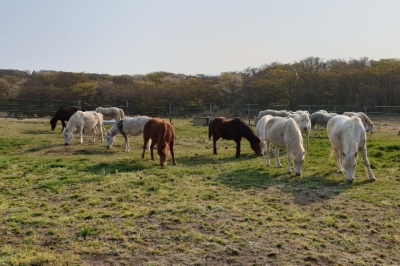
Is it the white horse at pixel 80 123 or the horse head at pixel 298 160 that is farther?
the white horse at pixel 80 123

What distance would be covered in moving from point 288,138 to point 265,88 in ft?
89.2

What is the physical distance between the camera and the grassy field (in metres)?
4.25

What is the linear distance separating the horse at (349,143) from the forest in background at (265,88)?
81.0 feet

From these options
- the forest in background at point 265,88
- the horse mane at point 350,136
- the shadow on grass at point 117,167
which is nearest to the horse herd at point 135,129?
the shadow on grass at point 117,167

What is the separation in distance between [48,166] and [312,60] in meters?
34.7

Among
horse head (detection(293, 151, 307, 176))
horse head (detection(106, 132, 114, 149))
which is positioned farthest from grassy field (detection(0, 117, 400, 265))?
horse head (detection(106, 132, 114, 149))

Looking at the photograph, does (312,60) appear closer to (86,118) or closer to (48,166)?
(86,118)

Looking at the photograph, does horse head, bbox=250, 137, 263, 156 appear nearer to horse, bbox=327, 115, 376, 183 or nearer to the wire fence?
horse, bbox=327, 115, 376, 183

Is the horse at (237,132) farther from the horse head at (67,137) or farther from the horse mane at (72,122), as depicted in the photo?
the horse mane at (72,122)

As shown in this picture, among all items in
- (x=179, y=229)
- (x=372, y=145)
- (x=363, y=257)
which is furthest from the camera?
(x=372, y=145)

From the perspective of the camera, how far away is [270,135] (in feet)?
A: 32.0

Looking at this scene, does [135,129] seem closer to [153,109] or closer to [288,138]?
[288,138]

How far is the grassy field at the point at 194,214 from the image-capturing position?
4.25 m

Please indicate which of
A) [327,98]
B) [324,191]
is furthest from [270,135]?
[327,98]
